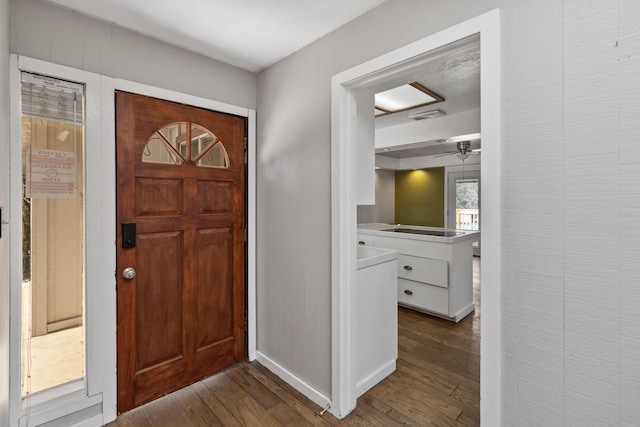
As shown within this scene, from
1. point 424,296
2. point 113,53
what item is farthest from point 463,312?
point 113,53

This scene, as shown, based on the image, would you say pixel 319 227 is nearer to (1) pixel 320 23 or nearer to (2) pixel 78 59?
(1) pixel 320 23

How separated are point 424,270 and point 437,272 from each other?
16 centimetres

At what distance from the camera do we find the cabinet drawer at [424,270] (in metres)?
3.26

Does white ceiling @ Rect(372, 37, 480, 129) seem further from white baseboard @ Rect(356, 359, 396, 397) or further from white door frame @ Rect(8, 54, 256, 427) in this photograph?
white baseboard @ Rect(356, 359, 396, 397)

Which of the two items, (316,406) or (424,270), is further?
(424,270)

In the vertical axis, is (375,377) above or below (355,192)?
below

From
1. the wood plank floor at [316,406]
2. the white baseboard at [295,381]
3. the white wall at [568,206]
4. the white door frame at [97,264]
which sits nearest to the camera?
the white wall at [568,206]

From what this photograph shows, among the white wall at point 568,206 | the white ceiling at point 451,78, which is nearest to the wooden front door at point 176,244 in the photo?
the white ceiling at point 451,78

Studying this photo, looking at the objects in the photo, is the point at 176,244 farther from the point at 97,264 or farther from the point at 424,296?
the point at 424,296

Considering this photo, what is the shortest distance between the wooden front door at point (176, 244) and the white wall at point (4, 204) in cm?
48

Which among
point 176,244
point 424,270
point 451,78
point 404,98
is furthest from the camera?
point 424,270

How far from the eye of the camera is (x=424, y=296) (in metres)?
3.45

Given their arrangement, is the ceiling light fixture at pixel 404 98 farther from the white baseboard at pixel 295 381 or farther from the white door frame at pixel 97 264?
the white baseboard at pixel 295 381

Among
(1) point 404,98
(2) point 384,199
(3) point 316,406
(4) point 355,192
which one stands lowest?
(3) point 316,406
